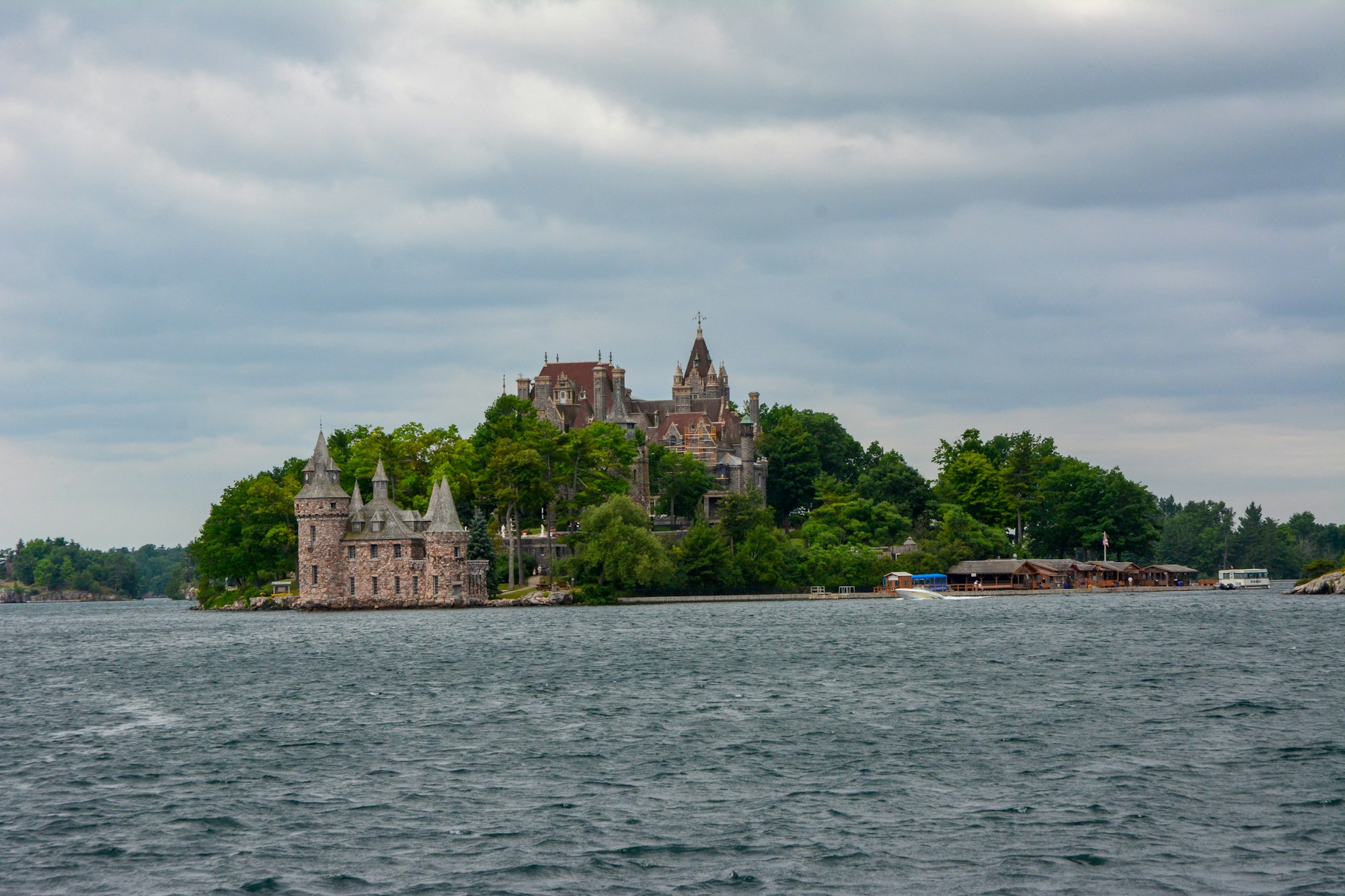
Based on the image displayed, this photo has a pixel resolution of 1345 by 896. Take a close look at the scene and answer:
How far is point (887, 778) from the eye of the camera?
86.6 ft

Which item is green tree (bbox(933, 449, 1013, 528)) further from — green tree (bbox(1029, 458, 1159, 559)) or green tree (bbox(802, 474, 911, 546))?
green tree (bbox(802, 474, 911, 546))

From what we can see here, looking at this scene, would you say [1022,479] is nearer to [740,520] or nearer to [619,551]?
[740,520]

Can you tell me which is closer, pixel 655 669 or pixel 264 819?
pixel 264 819

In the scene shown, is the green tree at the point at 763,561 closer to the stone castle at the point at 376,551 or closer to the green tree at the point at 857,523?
the green tree at the point at 857,523

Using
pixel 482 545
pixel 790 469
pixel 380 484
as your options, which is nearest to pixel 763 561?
pixel 482 545

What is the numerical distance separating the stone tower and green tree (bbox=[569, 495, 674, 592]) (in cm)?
1616

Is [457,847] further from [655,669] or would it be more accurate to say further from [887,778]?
[655,669]

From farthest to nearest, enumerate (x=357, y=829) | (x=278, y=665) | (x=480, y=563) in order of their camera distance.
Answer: (x=480, y=563)
(x=278, y=665)
(x=357, y=829)

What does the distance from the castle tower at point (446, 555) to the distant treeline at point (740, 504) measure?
223 inches

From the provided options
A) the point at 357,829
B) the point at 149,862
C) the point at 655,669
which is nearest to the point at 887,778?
the point at 357,829

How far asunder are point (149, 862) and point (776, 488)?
12208 centimetres

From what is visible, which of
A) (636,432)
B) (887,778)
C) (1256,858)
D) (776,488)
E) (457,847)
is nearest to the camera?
(1256,858)

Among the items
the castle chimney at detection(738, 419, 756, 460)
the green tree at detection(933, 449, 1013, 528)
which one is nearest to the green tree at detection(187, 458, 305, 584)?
the castle chimney at detection(738, 419, 756, 460)

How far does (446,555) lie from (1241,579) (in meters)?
83.1
